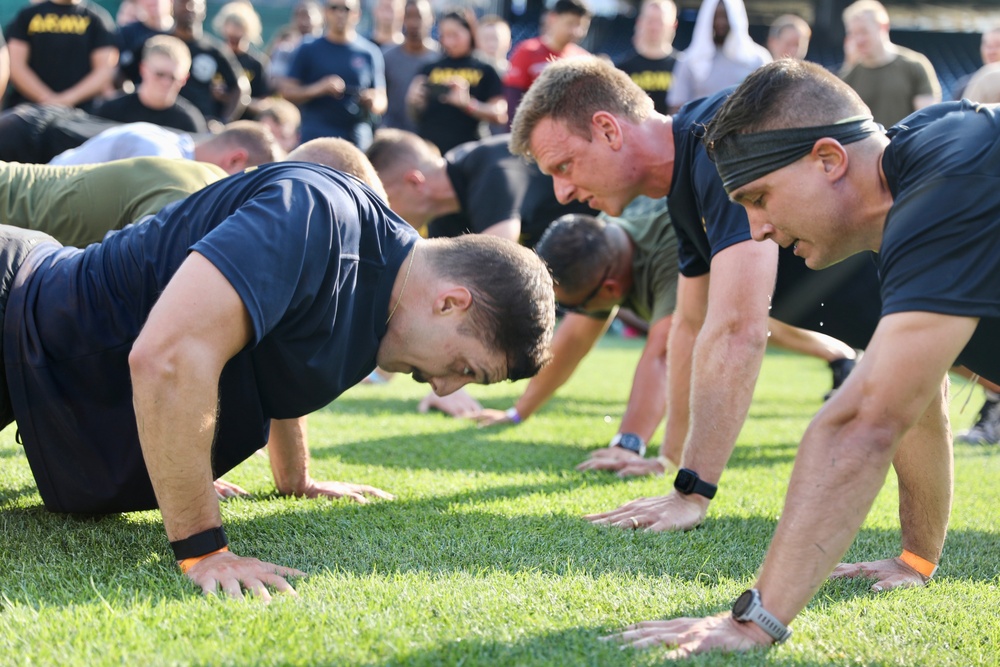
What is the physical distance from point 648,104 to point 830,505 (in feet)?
7.45

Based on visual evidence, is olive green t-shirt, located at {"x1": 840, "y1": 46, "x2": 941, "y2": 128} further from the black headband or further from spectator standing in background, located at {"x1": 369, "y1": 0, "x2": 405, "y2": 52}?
the black headband

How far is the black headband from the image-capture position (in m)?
2.35

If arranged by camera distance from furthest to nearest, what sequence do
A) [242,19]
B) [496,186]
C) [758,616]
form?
[242,19], [496,186], [758,616]

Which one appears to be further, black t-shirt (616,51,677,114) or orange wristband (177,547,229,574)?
black t-shirt (616,51,677,114)

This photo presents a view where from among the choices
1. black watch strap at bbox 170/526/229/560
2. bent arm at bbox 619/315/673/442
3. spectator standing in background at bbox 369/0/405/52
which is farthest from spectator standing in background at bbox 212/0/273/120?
black watch strap at bbox 170/526/229/560

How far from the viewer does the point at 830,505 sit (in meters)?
2.13

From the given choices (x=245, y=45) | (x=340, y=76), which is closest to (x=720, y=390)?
(x=340, y=76)

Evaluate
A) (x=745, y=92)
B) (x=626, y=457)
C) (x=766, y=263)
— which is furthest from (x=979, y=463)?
(x=745, y=92)

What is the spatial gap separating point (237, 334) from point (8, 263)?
3.23ft

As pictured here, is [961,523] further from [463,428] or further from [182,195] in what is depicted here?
[182,195]

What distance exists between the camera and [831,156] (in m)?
2.35

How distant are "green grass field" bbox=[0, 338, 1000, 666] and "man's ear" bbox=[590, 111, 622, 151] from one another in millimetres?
1392

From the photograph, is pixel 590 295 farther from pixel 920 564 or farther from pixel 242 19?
pixel 242 19

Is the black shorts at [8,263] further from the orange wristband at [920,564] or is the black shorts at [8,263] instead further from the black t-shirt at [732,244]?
the orange wristband at [920,564]
